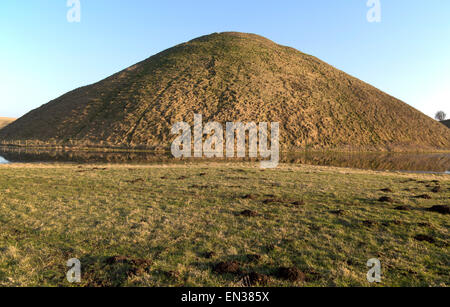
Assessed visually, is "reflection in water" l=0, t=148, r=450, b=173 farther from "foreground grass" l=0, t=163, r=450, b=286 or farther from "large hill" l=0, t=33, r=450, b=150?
"foreground grass" l=0, t=163, r=450, b=286

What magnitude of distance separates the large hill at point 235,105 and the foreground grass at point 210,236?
5975 centimetres

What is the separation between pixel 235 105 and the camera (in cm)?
8962

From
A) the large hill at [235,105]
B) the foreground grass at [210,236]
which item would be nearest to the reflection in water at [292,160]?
the large hill at [235,105]

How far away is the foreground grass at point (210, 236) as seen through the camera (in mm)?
7410

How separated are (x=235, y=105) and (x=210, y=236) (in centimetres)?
8200

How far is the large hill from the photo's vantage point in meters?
84.5

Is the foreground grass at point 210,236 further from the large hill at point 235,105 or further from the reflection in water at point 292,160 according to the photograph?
the large hill at point 235,105

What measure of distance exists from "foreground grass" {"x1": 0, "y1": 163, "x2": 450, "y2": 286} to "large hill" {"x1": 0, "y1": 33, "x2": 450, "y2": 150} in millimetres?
59748

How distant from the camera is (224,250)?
9078mm

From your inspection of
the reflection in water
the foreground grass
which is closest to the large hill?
the reflection in water

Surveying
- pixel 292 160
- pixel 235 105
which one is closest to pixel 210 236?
pixel 292 160

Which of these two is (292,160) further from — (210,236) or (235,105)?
(235,105)
